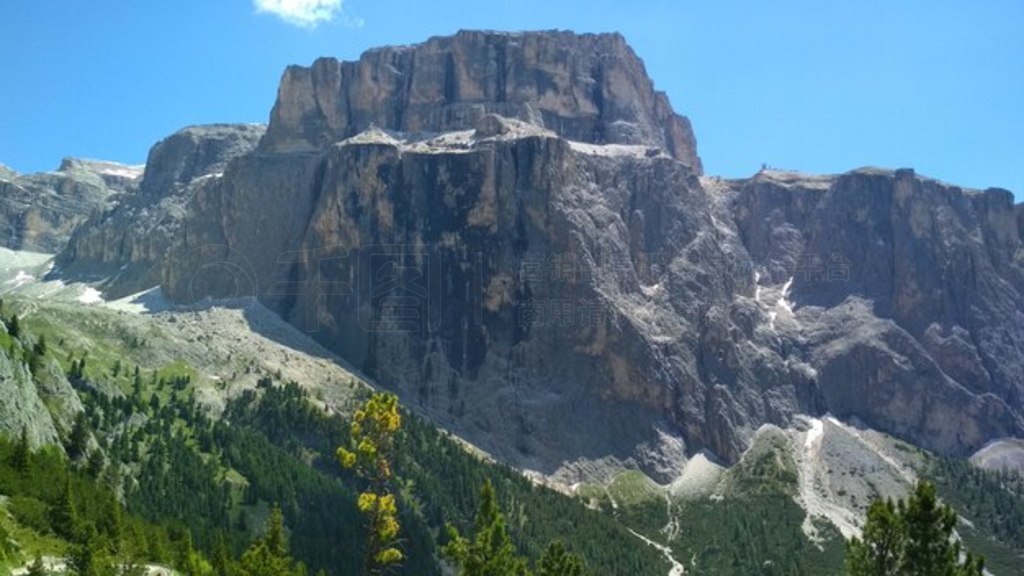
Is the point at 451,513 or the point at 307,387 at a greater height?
the point at 307,387

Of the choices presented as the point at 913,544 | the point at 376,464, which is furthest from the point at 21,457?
the point at 913,544

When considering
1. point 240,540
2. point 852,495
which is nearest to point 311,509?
point 240,540

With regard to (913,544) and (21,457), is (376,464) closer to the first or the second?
(913,544)

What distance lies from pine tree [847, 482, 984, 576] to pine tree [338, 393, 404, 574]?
73.5ft

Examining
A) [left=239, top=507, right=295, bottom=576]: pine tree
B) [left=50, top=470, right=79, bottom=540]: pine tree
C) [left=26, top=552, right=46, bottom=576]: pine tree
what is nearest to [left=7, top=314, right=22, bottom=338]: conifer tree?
[left=50, top=470, right=79, bottom=540]: pine tree

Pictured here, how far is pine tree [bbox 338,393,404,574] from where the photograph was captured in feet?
139

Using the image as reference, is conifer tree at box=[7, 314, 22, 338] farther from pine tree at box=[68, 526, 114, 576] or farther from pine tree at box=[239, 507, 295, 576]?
pine tree at box=[239, 507, 295, 576]

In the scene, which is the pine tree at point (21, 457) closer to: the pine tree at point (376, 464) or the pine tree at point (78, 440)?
the pine tree at point (78, 440)

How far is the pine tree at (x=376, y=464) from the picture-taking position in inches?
1662

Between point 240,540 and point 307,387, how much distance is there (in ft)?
238

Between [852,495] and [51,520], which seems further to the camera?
[852,495]

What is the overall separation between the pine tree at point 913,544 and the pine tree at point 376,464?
22407 millimetres

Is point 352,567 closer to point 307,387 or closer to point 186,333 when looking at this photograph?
point 307,387

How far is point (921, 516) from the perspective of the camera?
157 feet
